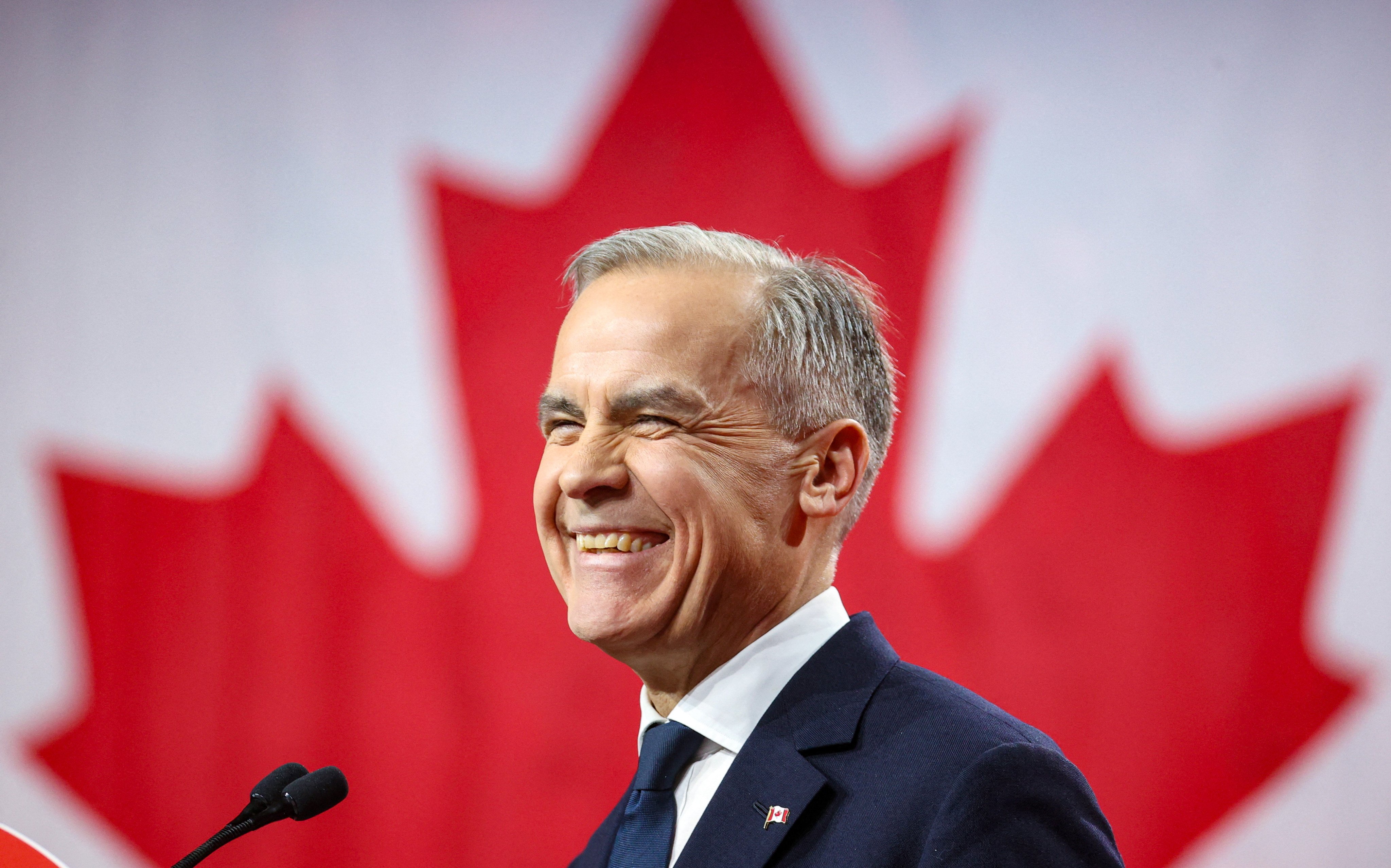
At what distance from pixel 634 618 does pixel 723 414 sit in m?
0.27

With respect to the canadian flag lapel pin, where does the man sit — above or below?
above

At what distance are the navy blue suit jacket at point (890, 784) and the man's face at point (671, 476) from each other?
151 millimetres

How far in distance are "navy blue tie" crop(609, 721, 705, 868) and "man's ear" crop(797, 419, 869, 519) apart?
32cm

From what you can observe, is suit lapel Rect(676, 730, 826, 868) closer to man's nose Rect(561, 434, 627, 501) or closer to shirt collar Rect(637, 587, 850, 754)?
shirt collar Rect(637, 587, 850, 754)

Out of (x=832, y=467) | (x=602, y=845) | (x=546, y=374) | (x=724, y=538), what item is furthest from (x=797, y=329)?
(x=546, y=374)

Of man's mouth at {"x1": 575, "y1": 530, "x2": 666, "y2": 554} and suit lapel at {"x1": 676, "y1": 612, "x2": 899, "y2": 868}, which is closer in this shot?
suit lapel at {"x1": 676, "y1": 612, "x2": 899, "y2": 868}

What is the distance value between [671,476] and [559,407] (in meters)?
0.19

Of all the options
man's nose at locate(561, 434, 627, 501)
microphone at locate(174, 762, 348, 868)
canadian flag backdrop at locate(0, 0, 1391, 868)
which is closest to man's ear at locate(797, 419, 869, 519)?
man's nose at locate(561, 434, 627, 501)

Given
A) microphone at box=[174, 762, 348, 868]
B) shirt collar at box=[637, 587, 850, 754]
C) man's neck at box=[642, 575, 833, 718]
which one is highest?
microphone at box=[174, 762, 348, 868]

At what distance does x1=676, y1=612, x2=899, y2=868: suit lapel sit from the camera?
1.17m

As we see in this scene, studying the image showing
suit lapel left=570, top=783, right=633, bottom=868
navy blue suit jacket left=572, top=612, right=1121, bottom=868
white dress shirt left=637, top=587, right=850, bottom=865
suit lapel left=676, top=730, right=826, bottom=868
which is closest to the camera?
navy blue suit jacket left=572, top=612, right=1121, bottom=868

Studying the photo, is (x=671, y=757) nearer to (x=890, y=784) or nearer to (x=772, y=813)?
(x=772, y=813)

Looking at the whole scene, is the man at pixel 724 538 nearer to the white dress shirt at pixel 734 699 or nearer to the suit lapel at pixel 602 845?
the white dress shirt at pixel 734 699

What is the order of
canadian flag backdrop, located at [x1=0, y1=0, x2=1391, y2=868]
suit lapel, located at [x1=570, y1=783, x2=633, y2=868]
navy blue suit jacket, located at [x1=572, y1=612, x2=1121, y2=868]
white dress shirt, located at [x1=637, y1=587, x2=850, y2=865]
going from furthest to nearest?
canadian flag backdrop, located at [x1=0, y1=0, x2=1391, y2=868] < suit lapel, located at [x1=570, y1=783, x2=633, y2=868] < white dress shirt, located at [x1=637, y1=587, x2=850, y2=865] < navy blue suit jacket, located at [x1=572, y1=612, x2=1121, y2=868]
